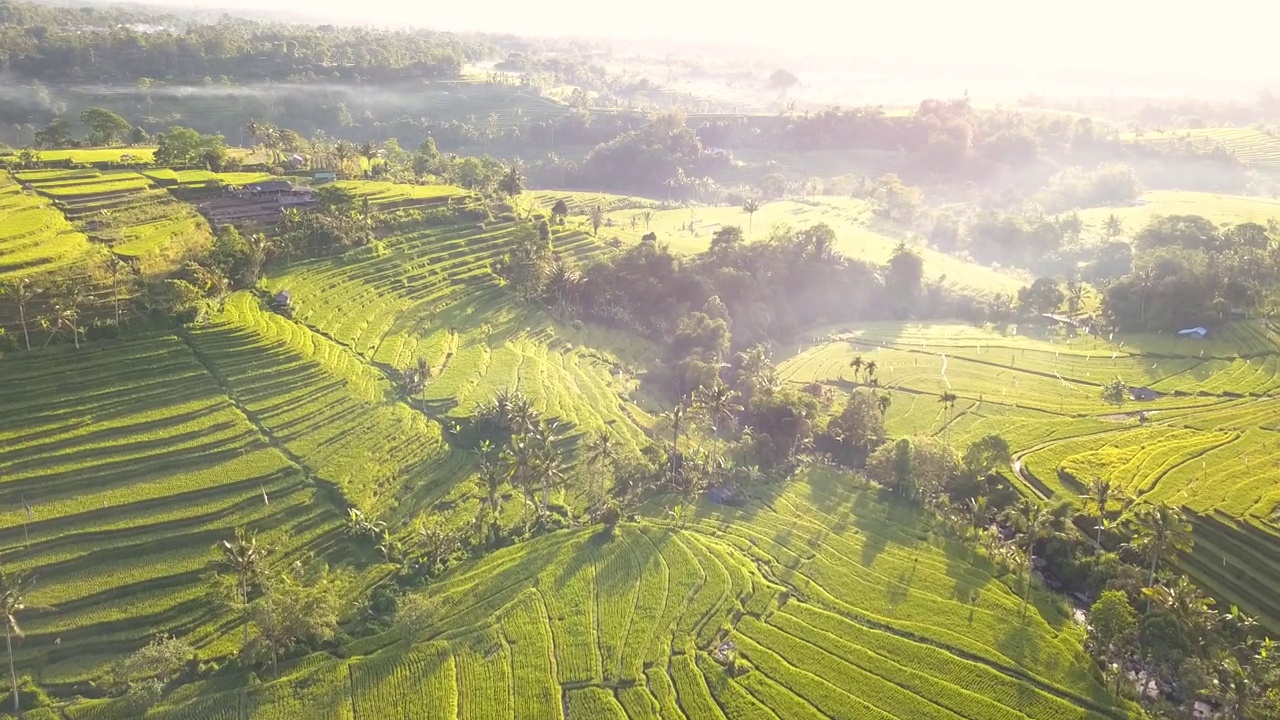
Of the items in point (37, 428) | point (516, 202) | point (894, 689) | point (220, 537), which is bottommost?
point (894, 689)

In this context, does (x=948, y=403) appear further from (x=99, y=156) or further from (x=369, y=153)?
(x=99, y=156)

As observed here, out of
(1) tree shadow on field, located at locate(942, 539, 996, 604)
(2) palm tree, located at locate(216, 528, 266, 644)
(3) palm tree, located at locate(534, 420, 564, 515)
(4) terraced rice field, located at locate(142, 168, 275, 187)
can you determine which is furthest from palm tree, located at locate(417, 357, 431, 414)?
(1) tree shadow on field, located at locate(942, 539, 996, 604)

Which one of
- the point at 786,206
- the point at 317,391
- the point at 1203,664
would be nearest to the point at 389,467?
the point at 317,391

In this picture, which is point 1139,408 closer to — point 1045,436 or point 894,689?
point 1045,436

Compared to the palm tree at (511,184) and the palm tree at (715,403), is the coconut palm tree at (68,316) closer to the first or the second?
the palm tree at (715,403)

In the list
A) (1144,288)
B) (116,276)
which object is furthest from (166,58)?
(1144,288)

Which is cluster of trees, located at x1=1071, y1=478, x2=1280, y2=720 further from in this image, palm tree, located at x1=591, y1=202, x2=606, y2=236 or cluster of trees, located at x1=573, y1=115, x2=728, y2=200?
cluster of trees, located at x1=573, y1=115, x2=728, y2=200

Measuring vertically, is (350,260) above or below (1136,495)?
above
